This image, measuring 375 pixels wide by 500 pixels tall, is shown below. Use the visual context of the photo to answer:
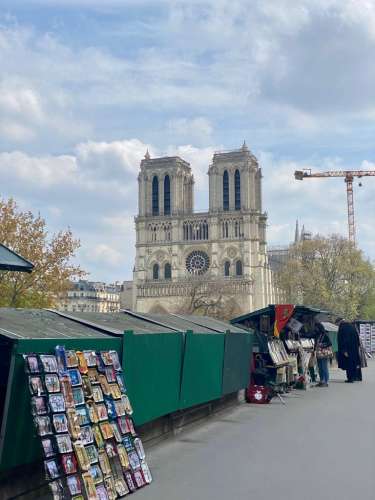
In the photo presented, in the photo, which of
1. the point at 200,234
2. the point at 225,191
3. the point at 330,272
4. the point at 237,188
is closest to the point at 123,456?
the point at 330,272

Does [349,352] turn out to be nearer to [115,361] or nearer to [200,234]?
[115,361]

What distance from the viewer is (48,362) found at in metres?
6.90

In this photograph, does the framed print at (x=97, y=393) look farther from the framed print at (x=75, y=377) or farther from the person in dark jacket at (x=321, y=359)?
the person in dark jacket at (x=321, y=359)

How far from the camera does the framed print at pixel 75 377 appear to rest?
7.12 m

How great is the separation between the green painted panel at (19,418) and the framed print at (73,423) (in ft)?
1.54

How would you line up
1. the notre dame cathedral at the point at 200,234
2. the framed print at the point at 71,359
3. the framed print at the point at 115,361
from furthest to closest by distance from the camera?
the notre dame cathedral at the point at 200,234
the framed print at the point at 115,361
the framed print at the point at 71,359

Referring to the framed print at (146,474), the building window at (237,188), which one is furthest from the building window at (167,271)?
the framed print at (146,474)

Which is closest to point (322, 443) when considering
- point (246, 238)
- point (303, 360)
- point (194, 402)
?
point (194, 402)

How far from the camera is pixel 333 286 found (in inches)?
2435

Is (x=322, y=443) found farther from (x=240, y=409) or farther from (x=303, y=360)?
(x=303, y=360)

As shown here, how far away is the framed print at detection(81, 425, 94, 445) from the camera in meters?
7.03

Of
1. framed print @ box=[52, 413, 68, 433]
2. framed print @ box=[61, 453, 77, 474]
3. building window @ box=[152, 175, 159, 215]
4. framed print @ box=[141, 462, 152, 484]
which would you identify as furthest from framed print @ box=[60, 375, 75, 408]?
building window @ box=[152, 175, 159, 215]

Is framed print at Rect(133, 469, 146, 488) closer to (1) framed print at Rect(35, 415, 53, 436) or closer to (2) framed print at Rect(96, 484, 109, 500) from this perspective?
(2) framed print at Rect(96, 484, 109, 500)

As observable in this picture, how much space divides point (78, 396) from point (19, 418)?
24.6 inches
